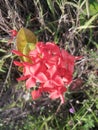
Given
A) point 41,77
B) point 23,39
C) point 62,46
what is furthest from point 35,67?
point 62,46

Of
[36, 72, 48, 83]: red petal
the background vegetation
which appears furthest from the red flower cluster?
the background vegetation

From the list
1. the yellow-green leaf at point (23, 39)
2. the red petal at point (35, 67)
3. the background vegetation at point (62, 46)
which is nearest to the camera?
the red petal at point (35, 67)

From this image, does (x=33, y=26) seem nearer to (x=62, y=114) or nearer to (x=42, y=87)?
(x=62, y=114)

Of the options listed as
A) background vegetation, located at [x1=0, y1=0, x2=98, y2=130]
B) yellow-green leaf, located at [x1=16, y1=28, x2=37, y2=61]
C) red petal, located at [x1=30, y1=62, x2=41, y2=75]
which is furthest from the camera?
background vegetation, located at [x1=0, y1=0, x2=98, y2=130]

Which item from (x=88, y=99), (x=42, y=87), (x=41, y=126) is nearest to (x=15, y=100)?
(x=41, y=126)

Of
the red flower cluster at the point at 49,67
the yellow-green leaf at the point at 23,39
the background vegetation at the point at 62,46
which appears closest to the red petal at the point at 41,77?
the red flower cluster at the point at 49,67

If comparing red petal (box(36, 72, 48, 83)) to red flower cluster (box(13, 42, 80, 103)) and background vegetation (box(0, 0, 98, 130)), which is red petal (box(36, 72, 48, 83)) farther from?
background vegetation (box(0, 0, 98, 130))

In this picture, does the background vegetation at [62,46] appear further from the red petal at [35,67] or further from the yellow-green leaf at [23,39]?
the red petal at [35,67]

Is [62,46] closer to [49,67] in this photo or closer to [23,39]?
[23,39]
